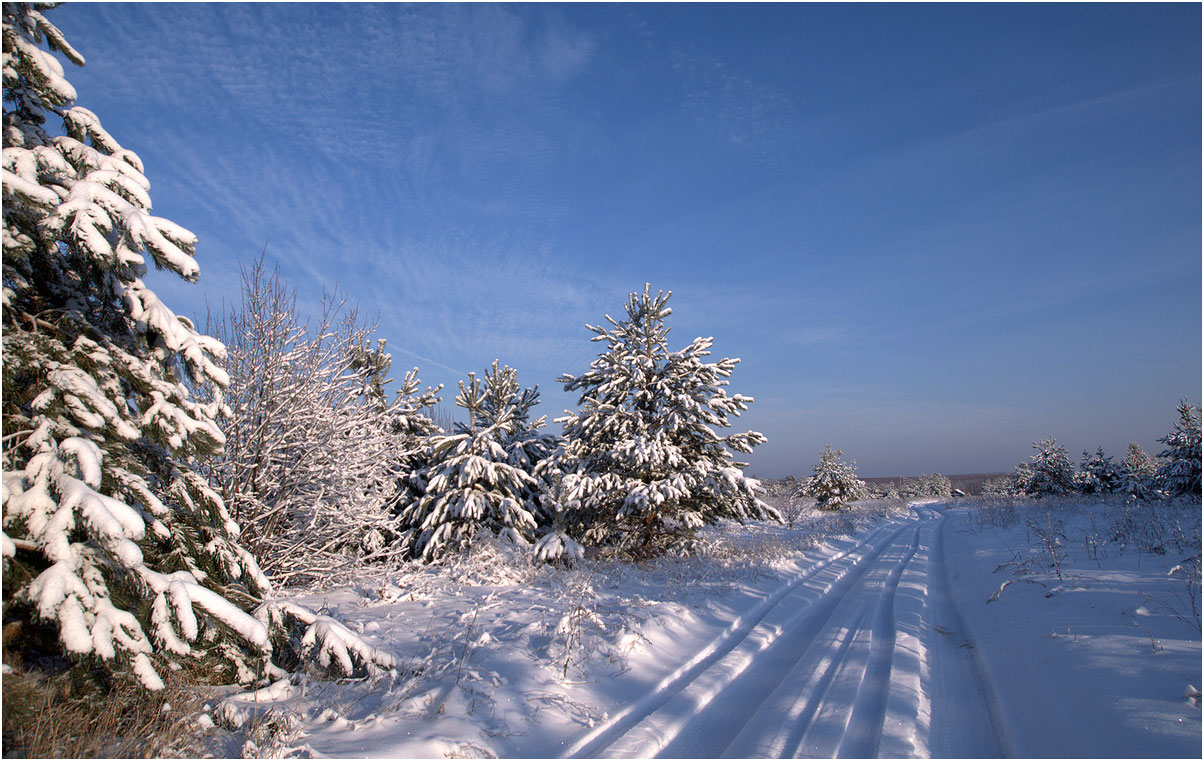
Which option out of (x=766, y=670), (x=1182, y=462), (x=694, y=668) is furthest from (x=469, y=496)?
(x=1182, y=462)

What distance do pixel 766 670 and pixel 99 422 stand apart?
21.7ft

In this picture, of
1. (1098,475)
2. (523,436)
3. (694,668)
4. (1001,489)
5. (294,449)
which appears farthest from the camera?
(1001,489)

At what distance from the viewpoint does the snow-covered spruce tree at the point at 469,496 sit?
43.0 ft

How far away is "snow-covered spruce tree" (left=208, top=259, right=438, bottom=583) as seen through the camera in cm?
852

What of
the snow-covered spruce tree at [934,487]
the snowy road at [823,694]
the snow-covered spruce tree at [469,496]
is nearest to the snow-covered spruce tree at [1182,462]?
the snowy road at [823,694]

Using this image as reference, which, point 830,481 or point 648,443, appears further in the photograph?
point 830,481

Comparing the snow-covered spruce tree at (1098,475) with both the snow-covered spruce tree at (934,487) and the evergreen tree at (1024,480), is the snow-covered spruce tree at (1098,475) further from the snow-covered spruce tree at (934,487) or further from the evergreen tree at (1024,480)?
the snow-covered spruce tree at (934,487)

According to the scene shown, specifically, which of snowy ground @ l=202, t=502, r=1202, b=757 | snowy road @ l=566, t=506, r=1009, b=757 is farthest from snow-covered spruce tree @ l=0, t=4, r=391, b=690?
snowy road @ l=566, t=506, r=1009, b=757

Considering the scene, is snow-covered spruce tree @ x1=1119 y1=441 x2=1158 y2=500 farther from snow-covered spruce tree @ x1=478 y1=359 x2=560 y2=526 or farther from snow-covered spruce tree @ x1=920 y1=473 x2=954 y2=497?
snow-covered spruce tree @ x1=920 y1=473 x2=954 y2=497

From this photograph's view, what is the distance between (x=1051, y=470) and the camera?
141 feet

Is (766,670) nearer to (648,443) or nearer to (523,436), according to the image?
(648,443)

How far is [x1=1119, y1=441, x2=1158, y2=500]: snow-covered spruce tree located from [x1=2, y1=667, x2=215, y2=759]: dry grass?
38377mm

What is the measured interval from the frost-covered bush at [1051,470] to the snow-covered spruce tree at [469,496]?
47.1 m

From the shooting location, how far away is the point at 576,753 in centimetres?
414
